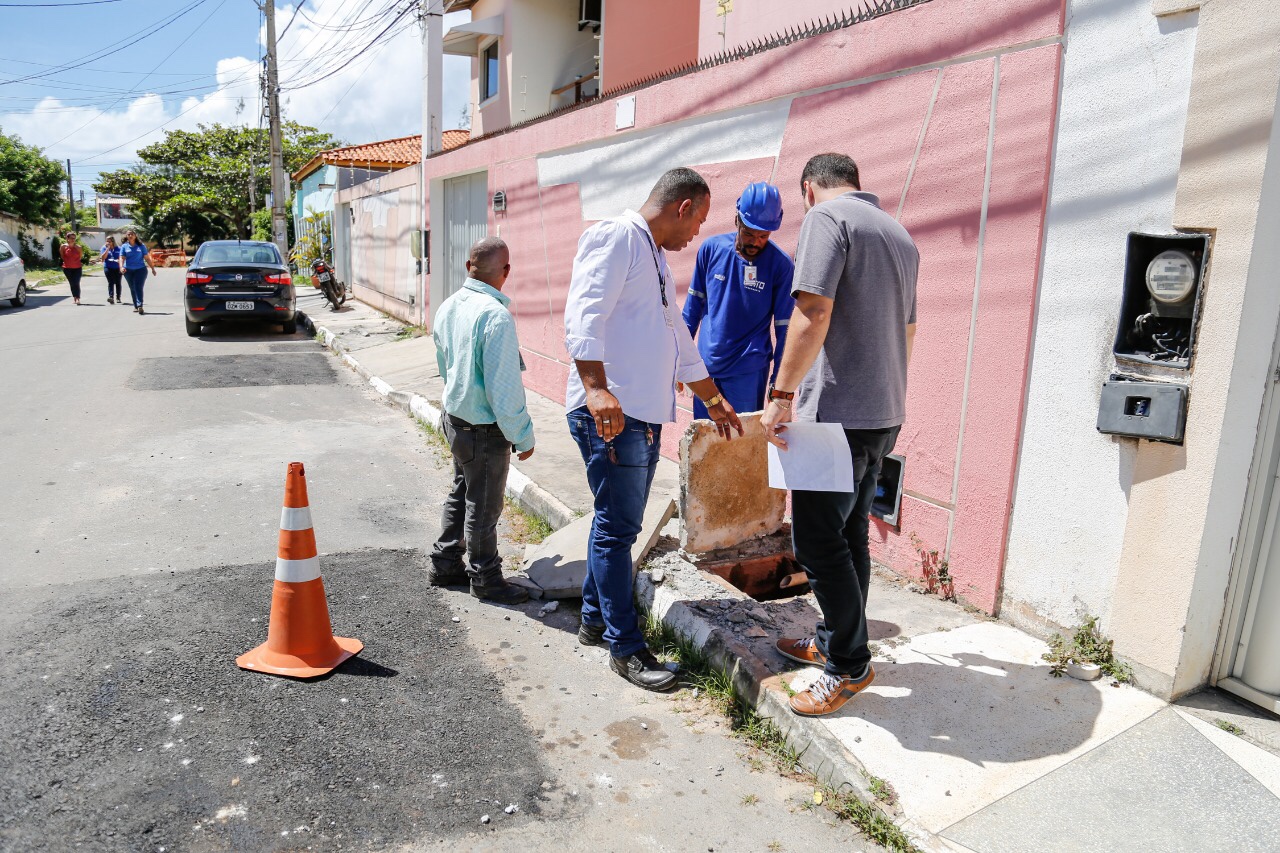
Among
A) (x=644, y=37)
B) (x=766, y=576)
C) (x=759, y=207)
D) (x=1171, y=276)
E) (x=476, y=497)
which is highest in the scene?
(x=644, y=37)

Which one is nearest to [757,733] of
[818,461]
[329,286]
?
[818,461]

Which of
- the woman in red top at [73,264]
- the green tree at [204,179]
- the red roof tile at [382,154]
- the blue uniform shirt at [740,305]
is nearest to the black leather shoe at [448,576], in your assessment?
the blue uniform shirt at [740,305]

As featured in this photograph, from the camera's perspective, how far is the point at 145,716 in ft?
10.4

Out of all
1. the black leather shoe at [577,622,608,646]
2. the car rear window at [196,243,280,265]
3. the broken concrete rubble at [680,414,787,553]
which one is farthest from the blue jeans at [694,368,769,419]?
the car rear window at [196,243,280,265]

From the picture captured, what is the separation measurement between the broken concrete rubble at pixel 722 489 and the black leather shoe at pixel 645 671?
922mm

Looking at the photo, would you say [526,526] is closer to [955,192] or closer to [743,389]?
[743,389]

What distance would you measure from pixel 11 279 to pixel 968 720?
21717 millimetres

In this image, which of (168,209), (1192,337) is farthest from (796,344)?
(168,209)

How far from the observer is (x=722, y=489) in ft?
14.6

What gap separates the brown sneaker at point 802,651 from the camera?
3430 mm

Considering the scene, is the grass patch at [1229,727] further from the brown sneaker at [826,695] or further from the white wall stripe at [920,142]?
the white wall stripe at [920,142]

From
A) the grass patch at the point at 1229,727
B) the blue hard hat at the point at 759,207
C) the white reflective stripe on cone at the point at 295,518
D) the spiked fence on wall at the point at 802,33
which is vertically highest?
the spiked fence on wall at the point at 802,33

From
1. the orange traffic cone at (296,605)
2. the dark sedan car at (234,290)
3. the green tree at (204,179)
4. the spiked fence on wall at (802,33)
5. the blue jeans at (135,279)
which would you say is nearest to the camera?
the orange traffic cone at (296,605)

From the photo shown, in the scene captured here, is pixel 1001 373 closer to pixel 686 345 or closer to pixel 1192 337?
pixel 1192 337
